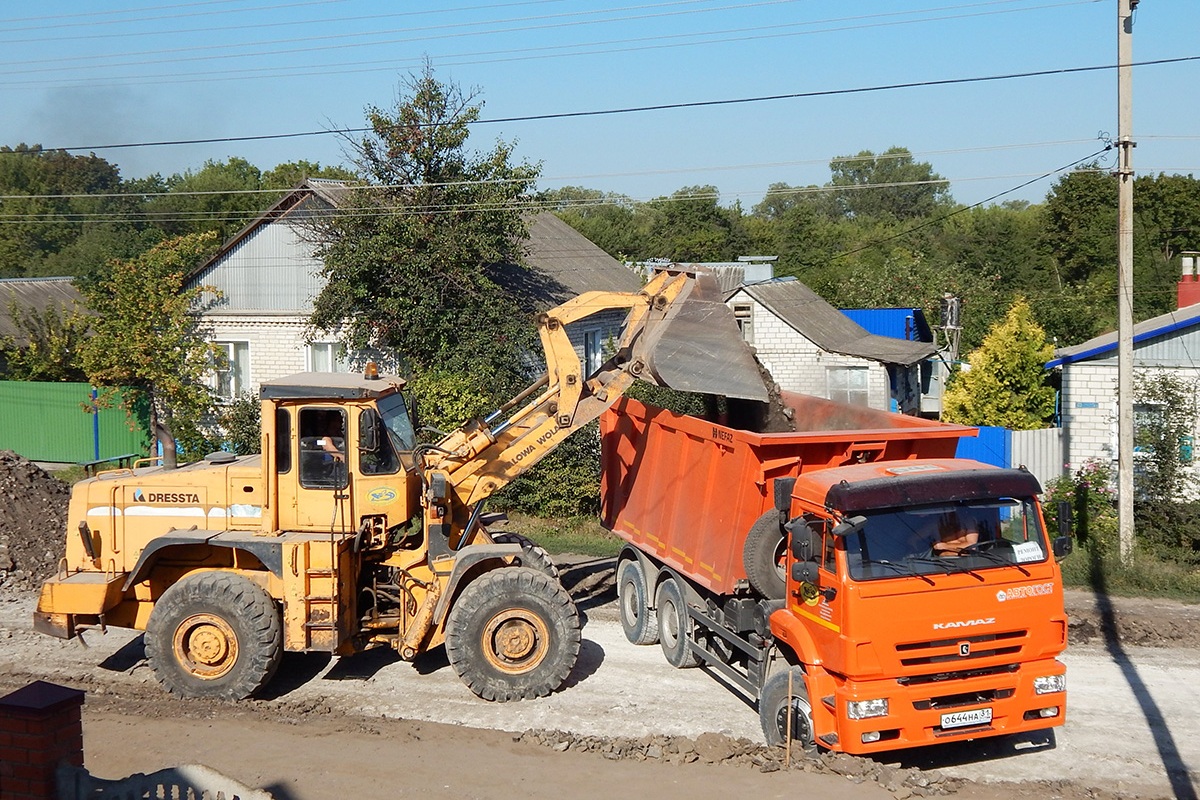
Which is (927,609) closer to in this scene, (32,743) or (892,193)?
(32,743)

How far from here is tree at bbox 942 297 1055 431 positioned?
26.4m

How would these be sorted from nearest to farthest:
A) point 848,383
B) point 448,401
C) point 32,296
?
point 448,401, point 848,383, point 32,296

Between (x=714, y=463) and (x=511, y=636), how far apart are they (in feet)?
8.63

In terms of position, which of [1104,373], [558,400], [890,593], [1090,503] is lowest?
[1090,503]

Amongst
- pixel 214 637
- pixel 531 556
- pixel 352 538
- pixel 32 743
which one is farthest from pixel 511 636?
pixel 32 743

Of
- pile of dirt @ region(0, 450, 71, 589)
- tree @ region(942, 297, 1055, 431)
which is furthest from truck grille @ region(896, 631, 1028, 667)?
tree @ region(942, 297, 1055, 431)

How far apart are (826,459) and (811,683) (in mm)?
2152

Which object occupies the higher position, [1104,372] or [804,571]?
[1104,372]

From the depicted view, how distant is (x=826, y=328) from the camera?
31875 mm

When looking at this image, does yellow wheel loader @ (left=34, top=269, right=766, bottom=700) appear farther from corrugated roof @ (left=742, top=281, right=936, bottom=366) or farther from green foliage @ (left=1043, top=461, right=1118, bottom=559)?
Answer: corrugated roof @ (left=742, top=281, right=936, bottom=366)

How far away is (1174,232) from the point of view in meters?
51.5

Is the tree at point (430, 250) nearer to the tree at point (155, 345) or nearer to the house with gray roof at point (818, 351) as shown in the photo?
the tree at point (155, 345)

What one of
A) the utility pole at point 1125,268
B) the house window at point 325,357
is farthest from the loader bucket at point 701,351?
the house window at point 325,357

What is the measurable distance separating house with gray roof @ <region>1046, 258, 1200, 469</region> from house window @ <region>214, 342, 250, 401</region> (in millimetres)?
17323
